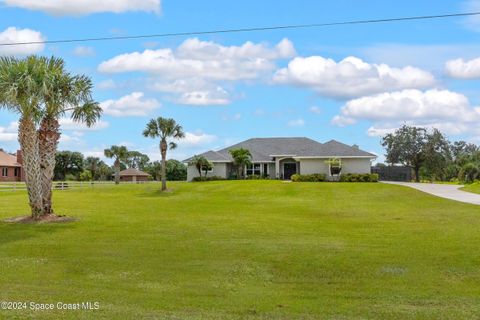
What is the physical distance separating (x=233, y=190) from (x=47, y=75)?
26594 mm

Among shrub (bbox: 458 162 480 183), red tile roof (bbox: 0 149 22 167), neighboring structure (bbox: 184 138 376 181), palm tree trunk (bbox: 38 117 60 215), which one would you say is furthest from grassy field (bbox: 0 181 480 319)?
red tile roof (bbox: 0 149 22 167)

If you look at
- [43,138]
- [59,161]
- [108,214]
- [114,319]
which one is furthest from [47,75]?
[59,161]

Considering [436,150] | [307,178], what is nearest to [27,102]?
[307,178]

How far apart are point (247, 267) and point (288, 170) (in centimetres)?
5000

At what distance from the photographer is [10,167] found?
3118 inches

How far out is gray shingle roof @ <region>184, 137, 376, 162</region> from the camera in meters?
57.8

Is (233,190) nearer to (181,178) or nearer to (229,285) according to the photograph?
(229,285)

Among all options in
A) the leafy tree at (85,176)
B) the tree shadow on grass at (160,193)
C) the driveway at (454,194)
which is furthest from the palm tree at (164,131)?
the leafy tree at (85,176)

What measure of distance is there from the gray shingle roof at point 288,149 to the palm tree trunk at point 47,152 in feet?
126

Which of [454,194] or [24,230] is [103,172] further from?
[24,230]

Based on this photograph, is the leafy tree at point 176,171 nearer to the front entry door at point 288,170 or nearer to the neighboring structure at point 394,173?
the front entry door at point 288,170

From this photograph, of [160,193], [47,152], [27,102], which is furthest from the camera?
[160,193]

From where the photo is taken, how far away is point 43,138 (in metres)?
21.8

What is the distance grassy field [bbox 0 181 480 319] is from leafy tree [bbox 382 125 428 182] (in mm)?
50326
